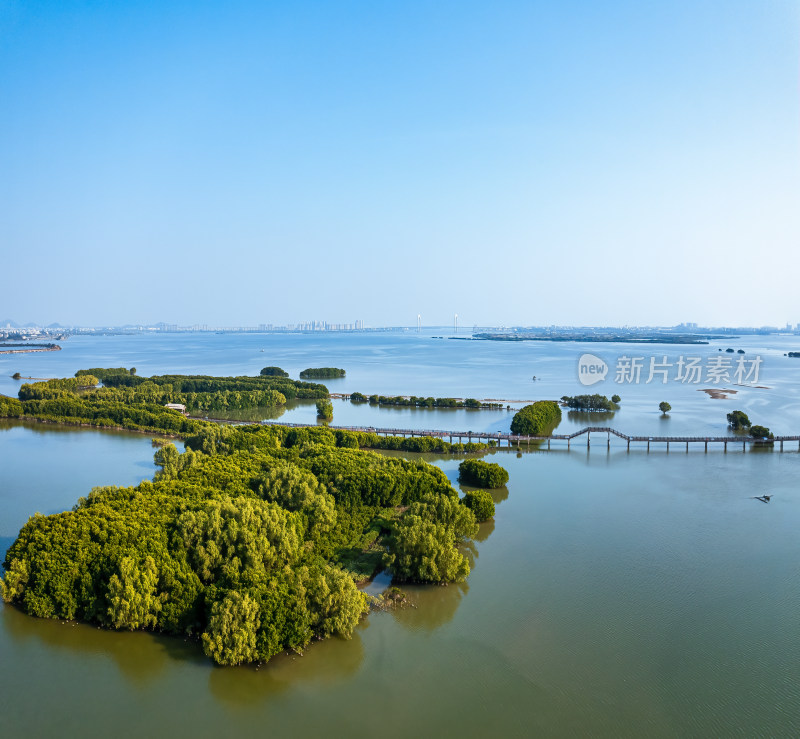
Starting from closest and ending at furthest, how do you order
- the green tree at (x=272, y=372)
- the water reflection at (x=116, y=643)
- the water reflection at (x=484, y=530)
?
the water reflection at (x=116, y=643) < the water reflection at (x=484, y=530) < the green tree at (x=272, y=372)

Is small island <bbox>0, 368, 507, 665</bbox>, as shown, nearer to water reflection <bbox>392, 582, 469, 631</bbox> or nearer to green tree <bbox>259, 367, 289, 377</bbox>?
water reflection <bbox>392, 582, 469, 631</bbox>

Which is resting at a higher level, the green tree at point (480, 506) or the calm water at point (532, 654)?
the green tree at point (480, 506)

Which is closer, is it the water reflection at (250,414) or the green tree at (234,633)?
the green tree at (234,633)

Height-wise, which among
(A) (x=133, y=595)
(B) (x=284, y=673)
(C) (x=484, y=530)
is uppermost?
(A) (x=133, y=595)

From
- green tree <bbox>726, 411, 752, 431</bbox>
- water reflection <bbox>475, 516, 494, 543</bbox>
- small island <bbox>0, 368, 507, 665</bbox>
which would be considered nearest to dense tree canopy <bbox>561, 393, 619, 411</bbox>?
green tree <bbox>726, 411, 752, 431</bbox>

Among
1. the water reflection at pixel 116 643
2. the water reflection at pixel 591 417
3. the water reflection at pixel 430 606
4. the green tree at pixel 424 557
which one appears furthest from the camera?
the water reflection at pixel 591 417

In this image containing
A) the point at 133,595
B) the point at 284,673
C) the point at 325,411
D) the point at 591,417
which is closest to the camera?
the point at 284,673

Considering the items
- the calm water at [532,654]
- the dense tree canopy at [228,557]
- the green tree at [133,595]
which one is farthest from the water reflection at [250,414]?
the green tree at [133,595]

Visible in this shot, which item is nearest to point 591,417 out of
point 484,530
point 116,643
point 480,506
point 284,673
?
point 480,506

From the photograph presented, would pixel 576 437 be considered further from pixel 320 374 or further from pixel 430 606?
→ pixel 320 374

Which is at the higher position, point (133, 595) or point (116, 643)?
point (133, 595)

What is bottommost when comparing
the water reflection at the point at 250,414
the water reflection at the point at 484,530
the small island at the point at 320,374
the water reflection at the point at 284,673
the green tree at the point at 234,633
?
the water reflection at the point at 284,673

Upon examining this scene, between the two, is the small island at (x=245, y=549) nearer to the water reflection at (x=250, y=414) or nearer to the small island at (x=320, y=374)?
the water reflection at (x=250, y=414)
